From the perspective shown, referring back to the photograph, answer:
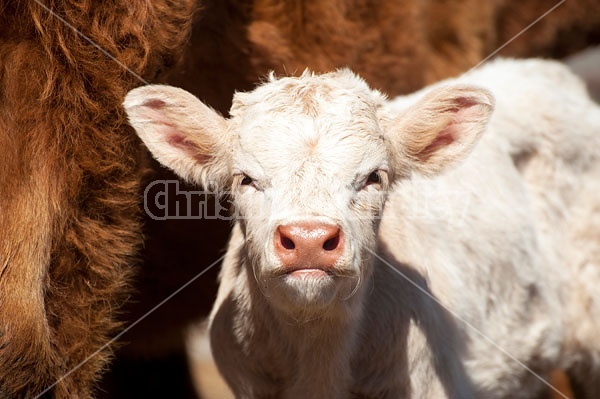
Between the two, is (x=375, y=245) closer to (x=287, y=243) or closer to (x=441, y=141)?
(x=441, y=141)

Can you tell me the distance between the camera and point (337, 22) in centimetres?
483

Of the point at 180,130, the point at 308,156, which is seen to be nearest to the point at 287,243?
the point at 308,156

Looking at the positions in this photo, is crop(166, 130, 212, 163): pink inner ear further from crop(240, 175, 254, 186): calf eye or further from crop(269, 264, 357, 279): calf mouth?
crop(269, 264, 357, 279): calf mouth

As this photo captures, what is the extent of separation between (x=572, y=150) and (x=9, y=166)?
2586mm

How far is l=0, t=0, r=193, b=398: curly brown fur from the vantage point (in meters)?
3.16

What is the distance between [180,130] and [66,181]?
42 centimetres

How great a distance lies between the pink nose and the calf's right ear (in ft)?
2.18

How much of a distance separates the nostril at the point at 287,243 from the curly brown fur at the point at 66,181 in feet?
2.88

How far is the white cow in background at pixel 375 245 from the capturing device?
298cm

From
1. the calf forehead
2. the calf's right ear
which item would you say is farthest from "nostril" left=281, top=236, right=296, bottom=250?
the calf's right ear

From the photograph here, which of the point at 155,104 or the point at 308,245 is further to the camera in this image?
the point at 155,104

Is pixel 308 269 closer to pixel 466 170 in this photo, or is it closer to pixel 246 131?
pixel 246 131

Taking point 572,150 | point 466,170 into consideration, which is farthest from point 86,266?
point 572,150

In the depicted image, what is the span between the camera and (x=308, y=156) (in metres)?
3.00
